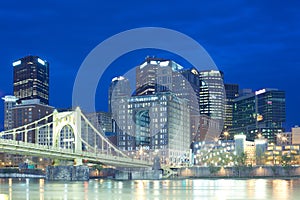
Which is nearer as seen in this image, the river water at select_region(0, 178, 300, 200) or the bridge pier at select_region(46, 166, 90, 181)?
the river water at select_region(0, 178, 300, 200)

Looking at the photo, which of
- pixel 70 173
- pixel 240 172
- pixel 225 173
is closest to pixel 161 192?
pixel 70 173

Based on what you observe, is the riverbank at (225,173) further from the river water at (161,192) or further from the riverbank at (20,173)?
the river water at (161,192)

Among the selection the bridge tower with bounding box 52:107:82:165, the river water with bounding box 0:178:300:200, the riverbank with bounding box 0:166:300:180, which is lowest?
the riverbank with bounding box 0:166:300:180

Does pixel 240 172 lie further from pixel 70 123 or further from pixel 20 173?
pixel 20 173

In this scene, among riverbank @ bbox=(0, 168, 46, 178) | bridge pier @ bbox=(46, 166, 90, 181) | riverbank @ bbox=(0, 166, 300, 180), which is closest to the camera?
bridge pier @ bbox=(46, 166, 90, 181)

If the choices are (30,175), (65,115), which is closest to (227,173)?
(65,115)

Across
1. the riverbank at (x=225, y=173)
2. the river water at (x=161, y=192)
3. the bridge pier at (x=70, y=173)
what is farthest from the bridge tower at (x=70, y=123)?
the river water at (x=161, y=192)

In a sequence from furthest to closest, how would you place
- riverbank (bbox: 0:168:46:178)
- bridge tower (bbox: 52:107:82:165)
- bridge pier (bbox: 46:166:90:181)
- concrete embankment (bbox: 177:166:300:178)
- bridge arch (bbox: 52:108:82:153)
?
riverbank (bbox: 0:168:46:178)
concrete embankment (bbox: 177:166:300:178)
bridge arch (bbox: 52:108:82:153)
bridge tower (bbox: 52:107:82:165)
bridge pier (bbox: 46:166:90:181)

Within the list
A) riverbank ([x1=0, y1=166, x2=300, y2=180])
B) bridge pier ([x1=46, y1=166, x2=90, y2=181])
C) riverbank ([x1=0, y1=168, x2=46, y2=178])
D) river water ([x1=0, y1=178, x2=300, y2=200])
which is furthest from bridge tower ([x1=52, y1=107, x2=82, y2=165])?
riverbank ([x1=0, y1=168, x2=46, y2=178])

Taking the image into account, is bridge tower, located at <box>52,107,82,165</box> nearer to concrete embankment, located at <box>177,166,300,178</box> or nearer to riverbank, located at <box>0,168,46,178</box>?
concrete embankment, located at <box>177,166,300,178</box>

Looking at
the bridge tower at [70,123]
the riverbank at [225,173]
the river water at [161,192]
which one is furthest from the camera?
the riverbank at [225,173]

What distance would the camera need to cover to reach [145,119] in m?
175

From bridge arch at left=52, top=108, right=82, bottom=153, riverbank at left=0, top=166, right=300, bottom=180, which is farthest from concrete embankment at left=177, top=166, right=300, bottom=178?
bridge arch at left=52, top=108, right=82, bottom=153

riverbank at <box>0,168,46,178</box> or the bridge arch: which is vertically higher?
the bridge arch
